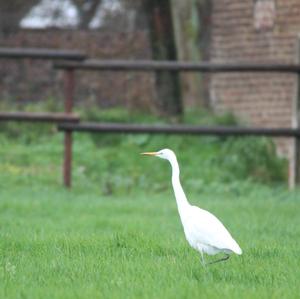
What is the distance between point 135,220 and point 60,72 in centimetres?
1231

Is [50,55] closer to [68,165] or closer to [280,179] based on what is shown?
[68,165]

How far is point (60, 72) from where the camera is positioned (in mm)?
23547

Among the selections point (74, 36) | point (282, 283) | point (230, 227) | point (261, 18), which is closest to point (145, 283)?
point (282, 283)

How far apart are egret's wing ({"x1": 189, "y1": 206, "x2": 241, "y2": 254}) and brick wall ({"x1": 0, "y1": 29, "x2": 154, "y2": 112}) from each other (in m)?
15.0

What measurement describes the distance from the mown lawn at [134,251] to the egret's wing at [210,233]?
21 cm

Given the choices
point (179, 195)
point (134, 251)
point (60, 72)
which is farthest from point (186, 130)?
point (60, 72)

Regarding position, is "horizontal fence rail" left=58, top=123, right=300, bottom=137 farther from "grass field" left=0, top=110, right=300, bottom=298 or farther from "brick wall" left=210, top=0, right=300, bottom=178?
"brick wall" left=210, top=0, right=300, bottom=178

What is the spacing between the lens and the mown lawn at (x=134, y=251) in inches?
267

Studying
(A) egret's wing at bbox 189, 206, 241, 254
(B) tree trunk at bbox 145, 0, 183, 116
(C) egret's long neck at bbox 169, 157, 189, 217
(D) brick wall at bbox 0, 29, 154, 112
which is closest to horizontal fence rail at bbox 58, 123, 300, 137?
(B) tree trunk at bbox 145, 0, 183, 116

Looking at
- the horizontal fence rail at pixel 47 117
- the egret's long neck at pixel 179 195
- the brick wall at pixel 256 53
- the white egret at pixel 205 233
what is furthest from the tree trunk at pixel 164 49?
the white egret at pixel 205 233

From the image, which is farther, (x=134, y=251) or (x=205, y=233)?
(x=134, y=251)

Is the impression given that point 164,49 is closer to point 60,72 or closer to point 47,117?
point 60,72

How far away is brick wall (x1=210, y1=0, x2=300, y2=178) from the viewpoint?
64.5ft

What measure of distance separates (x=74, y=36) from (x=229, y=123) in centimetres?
575
